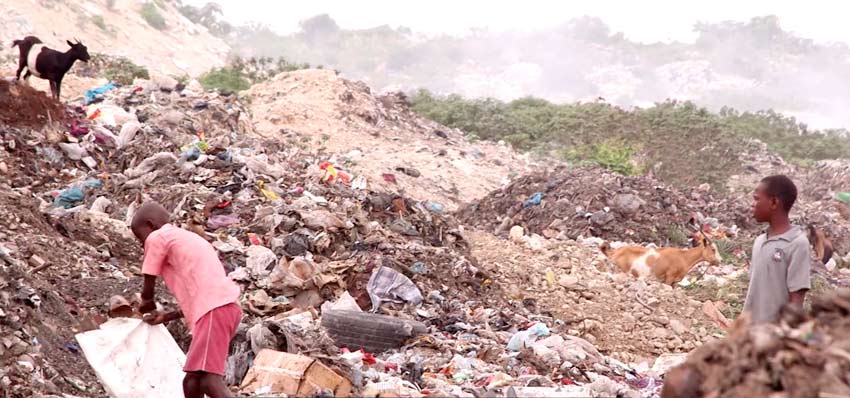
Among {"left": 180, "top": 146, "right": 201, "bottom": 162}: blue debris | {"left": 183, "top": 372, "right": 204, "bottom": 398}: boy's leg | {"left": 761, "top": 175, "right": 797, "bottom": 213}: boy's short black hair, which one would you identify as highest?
{"left": 761, "top": 175, "right": 797, "bottom": 213}: boy's short black hair

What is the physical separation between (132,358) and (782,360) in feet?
8.56

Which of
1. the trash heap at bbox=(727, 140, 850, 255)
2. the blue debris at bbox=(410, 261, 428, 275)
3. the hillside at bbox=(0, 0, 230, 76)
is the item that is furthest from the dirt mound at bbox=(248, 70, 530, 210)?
the hillside at bbox=(0, 0, 230, 76)

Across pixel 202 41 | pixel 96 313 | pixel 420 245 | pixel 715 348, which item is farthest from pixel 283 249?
pixel 202 41

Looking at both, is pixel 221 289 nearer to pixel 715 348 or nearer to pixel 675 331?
pixel 715 348

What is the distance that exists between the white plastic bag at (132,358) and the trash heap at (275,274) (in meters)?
0.19

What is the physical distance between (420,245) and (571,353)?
93.9 inches

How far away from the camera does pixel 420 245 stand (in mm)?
7617

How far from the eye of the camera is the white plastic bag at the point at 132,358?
3641 mm

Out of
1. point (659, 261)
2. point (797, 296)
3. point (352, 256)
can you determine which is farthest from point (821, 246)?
point (797, 296)

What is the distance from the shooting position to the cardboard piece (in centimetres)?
400

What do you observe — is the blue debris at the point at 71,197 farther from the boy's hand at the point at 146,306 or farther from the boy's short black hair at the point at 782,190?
the boy's short black hair at the point at 782,190

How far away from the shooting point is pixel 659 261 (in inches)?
332

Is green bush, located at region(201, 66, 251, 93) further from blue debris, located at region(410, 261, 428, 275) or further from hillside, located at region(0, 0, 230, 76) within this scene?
blue debris, located at region(410, 261, 428, 275)

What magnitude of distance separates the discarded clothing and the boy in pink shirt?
99.9 inches
